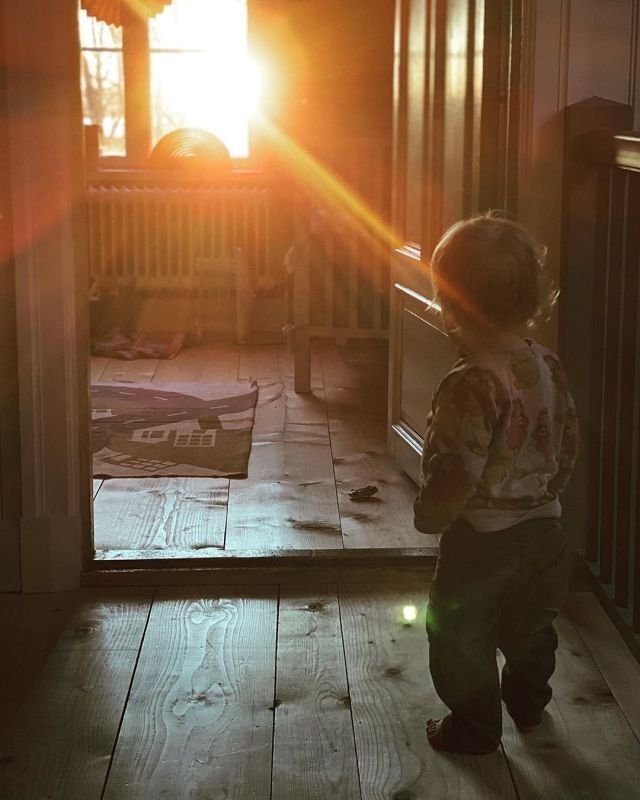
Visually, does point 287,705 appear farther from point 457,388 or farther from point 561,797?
point 457,388

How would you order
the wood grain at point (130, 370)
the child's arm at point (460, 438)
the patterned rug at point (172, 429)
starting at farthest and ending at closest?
1. the wood grain at point (130, 370)
2. the patterned rug at point (172, 429)
3. the child's arm at point (460, 438)

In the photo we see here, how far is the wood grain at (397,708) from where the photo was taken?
177 centimetres

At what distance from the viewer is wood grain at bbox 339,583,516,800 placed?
1773 mm

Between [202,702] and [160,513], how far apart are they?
1.17 meters

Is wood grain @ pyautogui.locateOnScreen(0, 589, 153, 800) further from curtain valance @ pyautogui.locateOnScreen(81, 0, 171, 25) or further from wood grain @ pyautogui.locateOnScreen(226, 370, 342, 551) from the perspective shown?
→ curtain valance @ pyautogui.locateOnScreen(81, 0, 171, 25)

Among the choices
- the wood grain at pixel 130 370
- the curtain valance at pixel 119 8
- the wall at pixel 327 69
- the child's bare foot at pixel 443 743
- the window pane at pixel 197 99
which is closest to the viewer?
the child's bare foot at pixel 443 743

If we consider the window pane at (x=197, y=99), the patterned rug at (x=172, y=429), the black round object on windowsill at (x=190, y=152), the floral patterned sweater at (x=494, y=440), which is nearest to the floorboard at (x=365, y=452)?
the patterned rug at (x=172, y=429)

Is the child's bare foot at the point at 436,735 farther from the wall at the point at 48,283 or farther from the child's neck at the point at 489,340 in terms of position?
the wall at the point at 48,283

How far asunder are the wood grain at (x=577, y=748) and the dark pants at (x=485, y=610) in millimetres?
78

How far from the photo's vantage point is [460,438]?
1.70m

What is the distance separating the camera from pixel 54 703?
6.72 ft

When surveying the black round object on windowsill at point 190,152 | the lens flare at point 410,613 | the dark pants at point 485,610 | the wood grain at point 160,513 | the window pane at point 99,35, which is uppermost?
the window pane at point 99,35

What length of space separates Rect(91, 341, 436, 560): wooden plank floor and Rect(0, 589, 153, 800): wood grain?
310mm

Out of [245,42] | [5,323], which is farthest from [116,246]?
[5,323]
